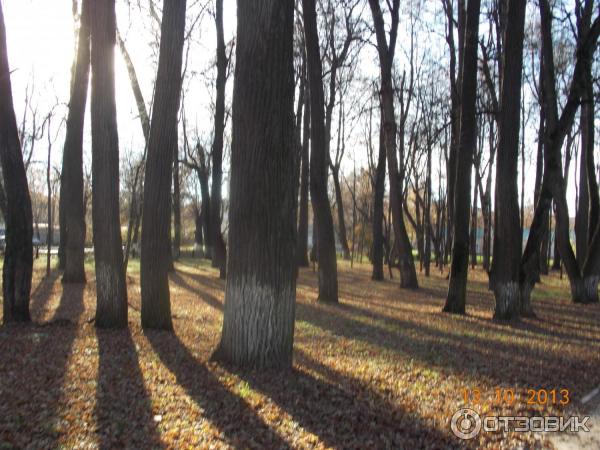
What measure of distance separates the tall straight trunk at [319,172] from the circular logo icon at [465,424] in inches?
327

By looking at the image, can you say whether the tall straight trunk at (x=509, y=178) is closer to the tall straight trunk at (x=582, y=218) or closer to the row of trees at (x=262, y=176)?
→ the row of trees at (x=262, y=176)

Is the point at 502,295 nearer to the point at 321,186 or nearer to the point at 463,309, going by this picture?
the point at 463,309

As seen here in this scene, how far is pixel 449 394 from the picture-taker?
5.48 m

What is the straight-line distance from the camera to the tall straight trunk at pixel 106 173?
8.29m

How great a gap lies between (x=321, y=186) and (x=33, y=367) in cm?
842

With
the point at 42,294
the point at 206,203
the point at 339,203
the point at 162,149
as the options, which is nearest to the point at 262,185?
the point at 162,149

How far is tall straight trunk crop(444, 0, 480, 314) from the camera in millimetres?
11602

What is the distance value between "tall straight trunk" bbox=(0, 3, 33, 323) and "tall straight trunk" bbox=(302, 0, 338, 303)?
656 cm

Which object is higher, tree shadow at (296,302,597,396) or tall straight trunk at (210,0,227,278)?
tall straight trunk at (210,0,227,278)

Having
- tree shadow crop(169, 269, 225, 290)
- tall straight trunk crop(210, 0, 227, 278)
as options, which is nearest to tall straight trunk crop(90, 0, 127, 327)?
tree shadow crop(169, 269, 225, 290)

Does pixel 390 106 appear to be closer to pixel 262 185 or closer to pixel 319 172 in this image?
pixel 319 172

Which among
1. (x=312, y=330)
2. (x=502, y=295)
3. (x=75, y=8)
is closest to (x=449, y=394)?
(x=312, y=330)

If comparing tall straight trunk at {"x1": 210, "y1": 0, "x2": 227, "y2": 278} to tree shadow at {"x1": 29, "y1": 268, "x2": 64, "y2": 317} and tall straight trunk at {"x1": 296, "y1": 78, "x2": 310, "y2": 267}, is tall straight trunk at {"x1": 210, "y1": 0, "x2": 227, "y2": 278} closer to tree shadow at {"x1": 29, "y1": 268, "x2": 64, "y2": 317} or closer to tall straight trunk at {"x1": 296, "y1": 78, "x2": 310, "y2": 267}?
tall straight trunk at {"x1": 296, "y1": 78, "x2": 310, "y2": 267}

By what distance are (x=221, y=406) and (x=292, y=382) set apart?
0.96 metres
